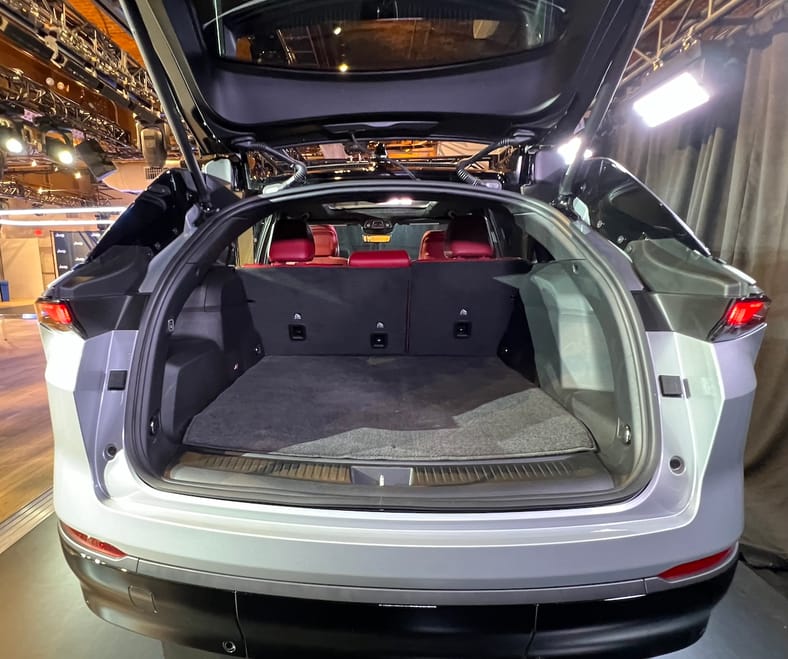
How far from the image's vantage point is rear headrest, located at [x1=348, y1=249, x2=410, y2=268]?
2.22 meters

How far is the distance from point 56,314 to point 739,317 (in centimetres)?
142

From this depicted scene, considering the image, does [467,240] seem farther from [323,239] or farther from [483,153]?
[323,239]

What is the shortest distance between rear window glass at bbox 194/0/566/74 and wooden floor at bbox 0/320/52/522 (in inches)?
91.2

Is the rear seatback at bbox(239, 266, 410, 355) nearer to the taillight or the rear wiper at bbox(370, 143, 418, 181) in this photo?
the rear wiper at bbox(370, 143, 418, 181)

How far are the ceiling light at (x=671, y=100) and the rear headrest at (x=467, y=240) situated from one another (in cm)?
156

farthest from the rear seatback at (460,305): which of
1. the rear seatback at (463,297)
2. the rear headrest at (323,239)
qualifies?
the rear headrest at (323,239)

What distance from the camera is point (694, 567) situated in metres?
0.85

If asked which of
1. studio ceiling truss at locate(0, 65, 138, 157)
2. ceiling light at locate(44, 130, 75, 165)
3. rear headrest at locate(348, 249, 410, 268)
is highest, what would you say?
studio ceiling truss at locate(0, 65, 138, 157)

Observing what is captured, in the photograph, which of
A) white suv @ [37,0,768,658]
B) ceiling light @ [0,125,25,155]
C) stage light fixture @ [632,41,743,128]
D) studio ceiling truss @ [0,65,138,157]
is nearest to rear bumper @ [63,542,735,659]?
white suv @ [37,0,768,658]

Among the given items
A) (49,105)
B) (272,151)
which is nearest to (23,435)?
(272,151)

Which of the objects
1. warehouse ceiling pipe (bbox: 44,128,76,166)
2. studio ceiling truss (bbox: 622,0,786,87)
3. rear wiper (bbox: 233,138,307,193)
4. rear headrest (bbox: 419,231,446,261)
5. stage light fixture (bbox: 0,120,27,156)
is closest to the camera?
rear wiper (bbox: 233,138,307,193)

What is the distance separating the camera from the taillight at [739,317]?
0.87 metres

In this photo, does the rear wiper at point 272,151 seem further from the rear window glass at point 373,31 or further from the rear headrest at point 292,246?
the rear headrest at point 292,246

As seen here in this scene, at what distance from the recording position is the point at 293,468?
3.50 ft
